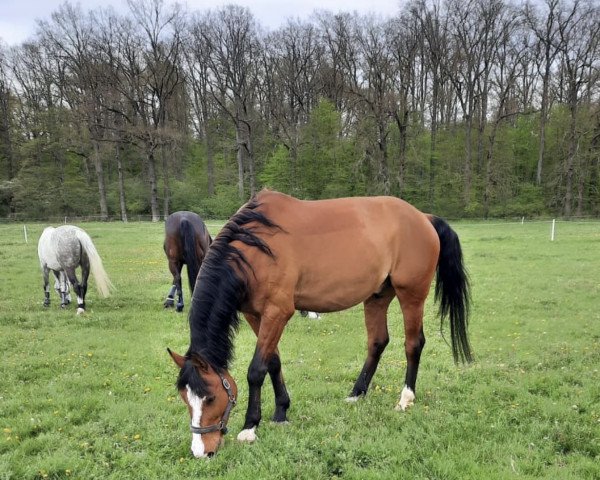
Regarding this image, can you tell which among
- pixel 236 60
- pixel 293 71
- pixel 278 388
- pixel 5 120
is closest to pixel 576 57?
pixel 293 71

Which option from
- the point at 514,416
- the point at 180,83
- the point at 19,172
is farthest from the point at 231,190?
the point at 514,416

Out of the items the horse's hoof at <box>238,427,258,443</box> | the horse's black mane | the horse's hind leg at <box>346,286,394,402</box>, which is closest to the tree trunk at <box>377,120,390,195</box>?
the horse's hind leg at <box>346,286,394,402</box>

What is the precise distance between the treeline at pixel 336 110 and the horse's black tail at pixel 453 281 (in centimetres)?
2523

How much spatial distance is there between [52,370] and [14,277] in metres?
7.07

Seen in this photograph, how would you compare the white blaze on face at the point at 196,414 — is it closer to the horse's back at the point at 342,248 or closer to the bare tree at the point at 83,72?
the horse's back at the point at 342,248

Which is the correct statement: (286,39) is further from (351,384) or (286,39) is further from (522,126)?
(351,384)

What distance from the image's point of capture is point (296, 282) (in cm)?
346

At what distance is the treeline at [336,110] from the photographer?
29.8 meters

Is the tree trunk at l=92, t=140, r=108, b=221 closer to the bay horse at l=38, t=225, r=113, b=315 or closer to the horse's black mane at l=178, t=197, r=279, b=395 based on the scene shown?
the bay horse at l=38, t=225, r=113, b=315

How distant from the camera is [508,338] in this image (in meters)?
5.98

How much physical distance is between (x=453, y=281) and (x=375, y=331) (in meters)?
0.97

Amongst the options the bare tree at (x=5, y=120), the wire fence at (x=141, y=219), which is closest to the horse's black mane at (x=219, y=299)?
the wire fence at (x=141, y=219)

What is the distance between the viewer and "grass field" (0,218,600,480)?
298 centimetres

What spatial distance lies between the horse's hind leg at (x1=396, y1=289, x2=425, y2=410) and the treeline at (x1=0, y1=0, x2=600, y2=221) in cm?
2575
